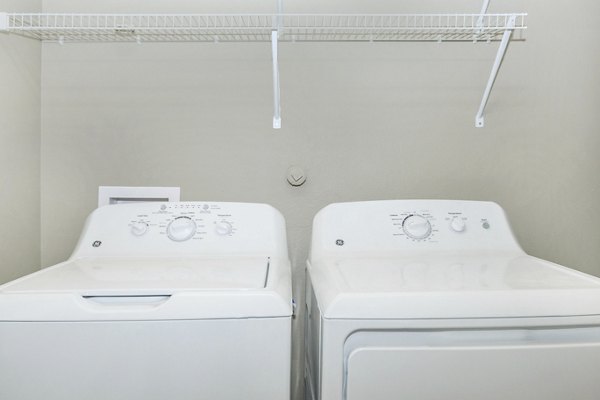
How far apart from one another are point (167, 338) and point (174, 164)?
1011mm

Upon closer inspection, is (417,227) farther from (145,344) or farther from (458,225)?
(145,344)

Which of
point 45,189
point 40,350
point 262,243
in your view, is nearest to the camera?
point 40,350

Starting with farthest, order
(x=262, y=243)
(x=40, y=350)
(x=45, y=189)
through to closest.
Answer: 1. (x=45, y=189)
2. (x=262, y=243)
3. (x=40, y=350)

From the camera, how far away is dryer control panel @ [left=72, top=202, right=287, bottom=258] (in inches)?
53.4

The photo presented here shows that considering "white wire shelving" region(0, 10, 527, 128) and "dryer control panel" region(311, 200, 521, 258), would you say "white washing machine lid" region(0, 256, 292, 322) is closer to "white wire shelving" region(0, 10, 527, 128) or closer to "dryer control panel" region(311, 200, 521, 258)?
"dryer control panel" region(311, 200, 521, 258)

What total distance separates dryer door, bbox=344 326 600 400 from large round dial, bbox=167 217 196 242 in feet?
2.24

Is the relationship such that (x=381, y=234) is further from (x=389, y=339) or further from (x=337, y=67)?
(x=337, y=67)

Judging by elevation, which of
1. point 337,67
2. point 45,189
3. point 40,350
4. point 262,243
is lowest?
point 40,350

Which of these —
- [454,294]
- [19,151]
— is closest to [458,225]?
[454,294]

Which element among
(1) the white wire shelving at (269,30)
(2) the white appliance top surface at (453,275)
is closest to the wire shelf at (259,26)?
Answer: (1) the white wire shelving at (269,30)

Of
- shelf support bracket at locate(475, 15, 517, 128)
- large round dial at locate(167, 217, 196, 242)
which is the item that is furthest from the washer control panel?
shelf support bracket at locate(475, 15, 517, 128)

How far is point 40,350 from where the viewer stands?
879mm

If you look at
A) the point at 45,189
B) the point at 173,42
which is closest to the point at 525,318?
the point at 173,42

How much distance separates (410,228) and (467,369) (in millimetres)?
592
